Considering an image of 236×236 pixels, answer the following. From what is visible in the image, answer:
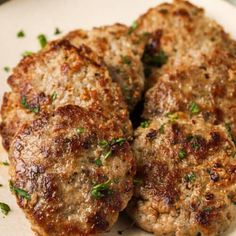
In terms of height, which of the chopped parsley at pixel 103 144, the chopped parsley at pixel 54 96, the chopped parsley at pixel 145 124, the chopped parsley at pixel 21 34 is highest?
the chopped parsley at pixel 145 124

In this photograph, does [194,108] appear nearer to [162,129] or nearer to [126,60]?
[162,129]

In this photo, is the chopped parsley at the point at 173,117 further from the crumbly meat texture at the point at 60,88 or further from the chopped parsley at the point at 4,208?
the chopped parsley at the point at 4,208

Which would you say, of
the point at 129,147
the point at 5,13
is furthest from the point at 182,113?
the point at 5,13

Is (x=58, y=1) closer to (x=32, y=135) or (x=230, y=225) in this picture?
(x=32, y=135)

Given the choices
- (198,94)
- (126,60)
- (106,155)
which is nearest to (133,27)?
(126,60)

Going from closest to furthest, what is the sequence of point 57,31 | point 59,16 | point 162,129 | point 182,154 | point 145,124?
1. point 182,154
2. point 162,129
3. point 145,124
4. point 57,31
5. point 59,16

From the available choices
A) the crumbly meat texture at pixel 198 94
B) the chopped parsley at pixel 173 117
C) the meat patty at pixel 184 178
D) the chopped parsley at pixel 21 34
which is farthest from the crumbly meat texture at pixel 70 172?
the chopped parsley at pixel 21 34
